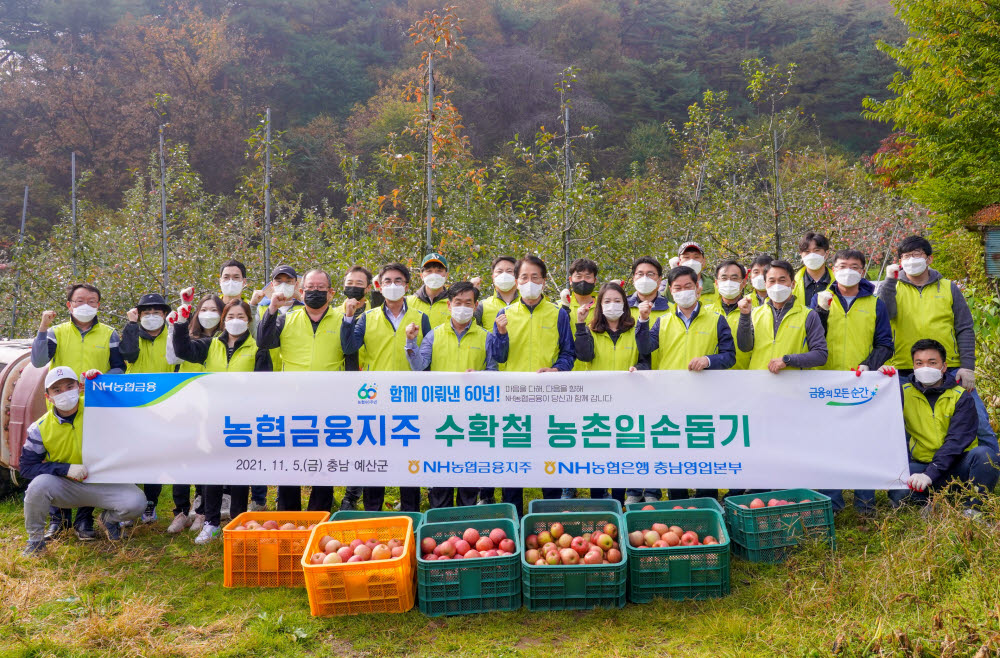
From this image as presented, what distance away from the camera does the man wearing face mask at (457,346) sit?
234 inches

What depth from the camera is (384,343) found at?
6203 millimetres

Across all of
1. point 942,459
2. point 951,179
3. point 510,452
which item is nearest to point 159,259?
point 510,452

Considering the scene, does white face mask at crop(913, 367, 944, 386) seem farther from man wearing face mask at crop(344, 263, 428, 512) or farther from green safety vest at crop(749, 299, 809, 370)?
man wearing face mask at crop(344, 263, 428, 512)

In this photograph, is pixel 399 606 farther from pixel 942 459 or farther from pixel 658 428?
pixel 942 459

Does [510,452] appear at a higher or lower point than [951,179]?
lower

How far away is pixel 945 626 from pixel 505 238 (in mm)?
7763

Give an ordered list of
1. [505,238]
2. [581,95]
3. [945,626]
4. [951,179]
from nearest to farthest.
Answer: [945,626] → [505,238] → [951,179] → [581,95]

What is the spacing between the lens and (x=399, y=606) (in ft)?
15.5

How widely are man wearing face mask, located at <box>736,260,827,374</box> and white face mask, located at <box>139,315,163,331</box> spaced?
5284mm

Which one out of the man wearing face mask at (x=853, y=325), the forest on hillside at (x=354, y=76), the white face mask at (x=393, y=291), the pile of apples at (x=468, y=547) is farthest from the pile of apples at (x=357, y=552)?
the forest on hillside at (x=354, y=76)

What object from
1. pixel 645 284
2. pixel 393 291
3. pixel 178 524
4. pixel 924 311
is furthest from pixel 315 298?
pixel 924 311

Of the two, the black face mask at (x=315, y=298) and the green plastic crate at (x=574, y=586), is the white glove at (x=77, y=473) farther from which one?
the green plastic crate at (x=574, y=586)

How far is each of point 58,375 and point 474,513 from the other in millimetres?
3761

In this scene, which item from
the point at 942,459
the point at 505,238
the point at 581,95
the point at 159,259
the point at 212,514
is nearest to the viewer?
the point at 942,459
